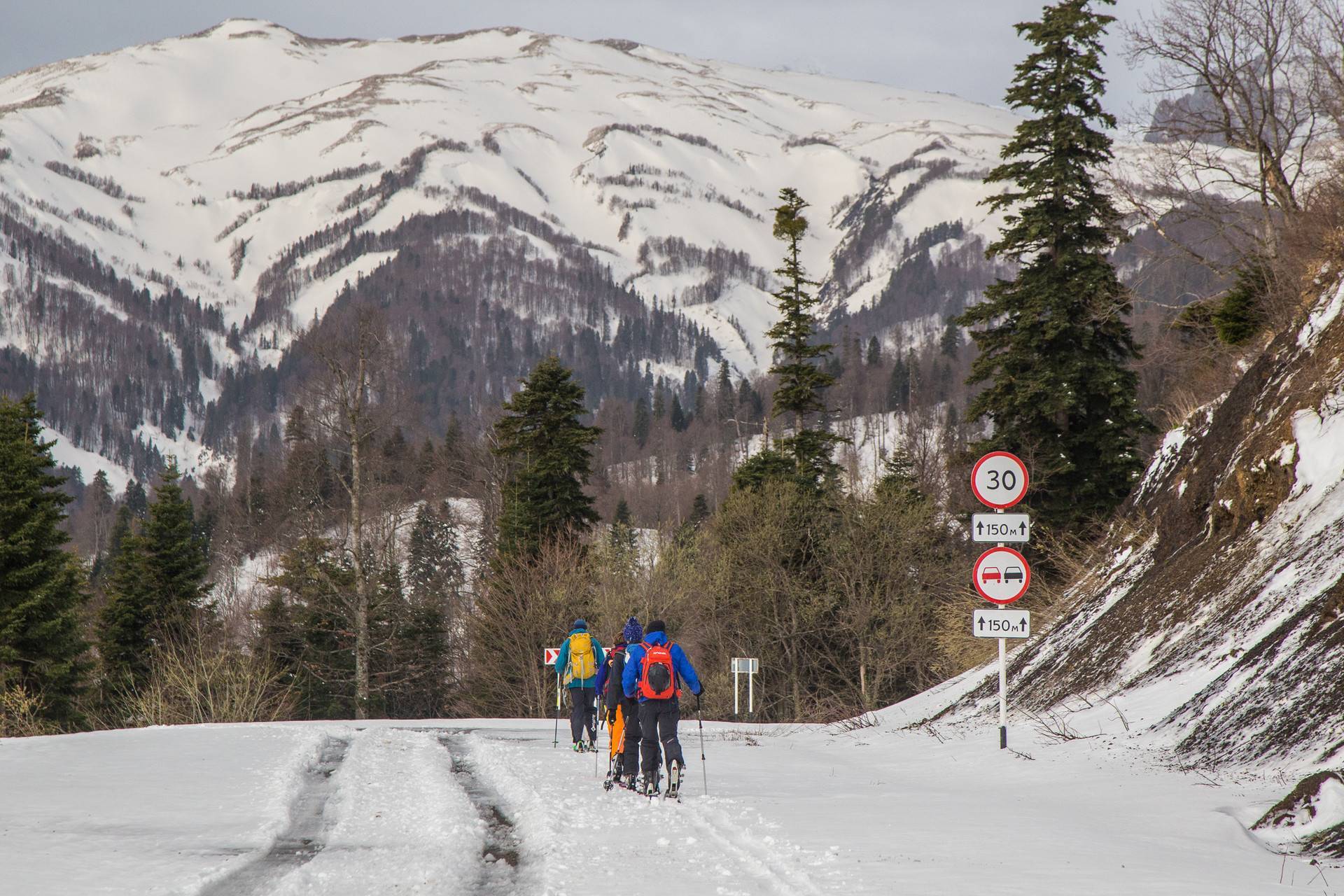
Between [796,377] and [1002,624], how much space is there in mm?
33264

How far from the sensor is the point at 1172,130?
27.4m

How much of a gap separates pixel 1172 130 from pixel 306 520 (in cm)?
3608

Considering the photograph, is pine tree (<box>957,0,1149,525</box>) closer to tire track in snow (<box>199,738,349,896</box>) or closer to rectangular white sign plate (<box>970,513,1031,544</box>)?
rectangular white sign plate (<box>970,513,1031,544</box>)

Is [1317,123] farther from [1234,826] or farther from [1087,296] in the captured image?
[1234,826]

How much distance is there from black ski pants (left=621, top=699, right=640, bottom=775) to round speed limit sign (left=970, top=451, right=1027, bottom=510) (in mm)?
4720

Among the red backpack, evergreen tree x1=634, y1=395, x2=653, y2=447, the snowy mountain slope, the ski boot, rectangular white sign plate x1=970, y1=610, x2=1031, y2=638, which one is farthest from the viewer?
evergreen tree x1=634, y1=395, x2=653, y2=447

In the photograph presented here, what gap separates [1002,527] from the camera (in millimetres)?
13328

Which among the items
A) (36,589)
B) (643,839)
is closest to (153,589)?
(36,589)

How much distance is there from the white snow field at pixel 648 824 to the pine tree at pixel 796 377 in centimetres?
3044

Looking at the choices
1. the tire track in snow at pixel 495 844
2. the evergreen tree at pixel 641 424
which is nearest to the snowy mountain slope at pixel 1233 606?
the tire track in snow at pixel 495 844

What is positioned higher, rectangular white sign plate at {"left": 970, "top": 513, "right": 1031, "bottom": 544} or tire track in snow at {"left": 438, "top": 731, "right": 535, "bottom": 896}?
rectangular white sign plate at {"left": 970, "top": 513, "right": 1031, "bottom": 544}

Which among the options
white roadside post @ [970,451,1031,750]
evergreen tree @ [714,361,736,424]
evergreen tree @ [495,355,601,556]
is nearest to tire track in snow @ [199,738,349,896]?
white roadside post @ [970,451,1031,750]

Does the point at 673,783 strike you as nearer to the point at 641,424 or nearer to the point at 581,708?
the point at 581,708

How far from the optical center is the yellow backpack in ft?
51.3
